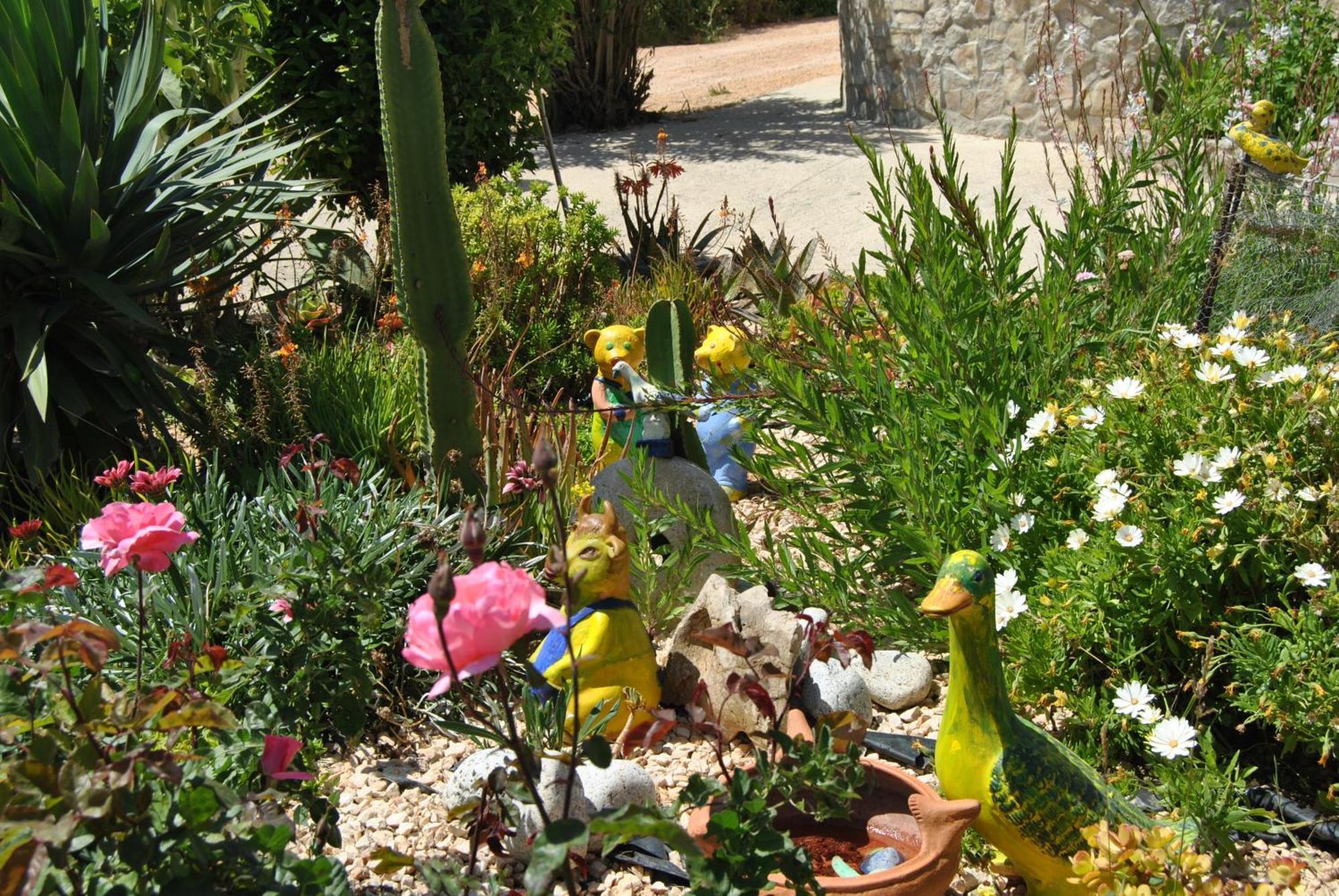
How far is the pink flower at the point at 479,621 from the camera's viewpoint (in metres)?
1.24

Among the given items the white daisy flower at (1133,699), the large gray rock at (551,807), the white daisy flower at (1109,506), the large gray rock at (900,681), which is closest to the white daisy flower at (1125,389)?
the white daisy flower at (1109,506)

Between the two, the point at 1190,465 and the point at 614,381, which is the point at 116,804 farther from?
the point at 614,381

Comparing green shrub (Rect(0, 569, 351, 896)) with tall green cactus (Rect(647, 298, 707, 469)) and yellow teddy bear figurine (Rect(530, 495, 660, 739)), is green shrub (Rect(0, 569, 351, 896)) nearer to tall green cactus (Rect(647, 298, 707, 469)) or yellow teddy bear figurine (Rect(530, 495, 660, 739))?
yellow teddy bear figurine (Rect(530, 495, 660, 739))

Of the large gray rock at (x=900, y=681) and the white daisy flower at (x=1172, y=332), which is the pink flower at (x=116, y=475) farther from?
the white daisy flower at (x=1172, y=332)

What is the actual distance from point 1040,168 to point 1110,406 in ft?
21.6

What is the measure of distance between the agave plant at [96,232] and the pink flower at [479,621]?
289 centimetres

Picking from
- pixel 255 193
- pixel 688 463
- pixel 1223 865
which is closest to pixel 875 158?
pixel 688 463

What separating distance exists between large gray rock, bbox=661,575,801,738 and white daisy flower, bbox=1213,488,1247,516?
942 millimetres

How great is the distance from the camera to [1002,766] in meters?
2.09

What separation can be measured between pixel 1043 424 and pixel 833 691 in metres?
0.78

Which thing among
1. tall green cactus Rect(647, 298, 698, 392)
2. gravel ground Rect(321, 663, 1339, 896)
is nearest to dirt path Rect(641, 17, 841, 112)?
tall green cactus Rect(647, 298, 698, 392)

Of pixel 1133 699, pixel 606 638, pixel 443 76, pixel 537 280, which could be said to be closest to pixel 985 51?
pixel 443 76

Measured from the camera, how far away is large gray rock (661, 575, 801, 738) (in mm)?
2783

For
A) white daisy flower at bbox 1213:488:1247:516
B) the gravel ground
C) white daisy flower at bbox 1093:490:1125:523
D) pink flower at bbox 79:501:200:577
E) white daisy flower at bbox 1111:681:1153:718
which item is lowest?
the gravel ground
